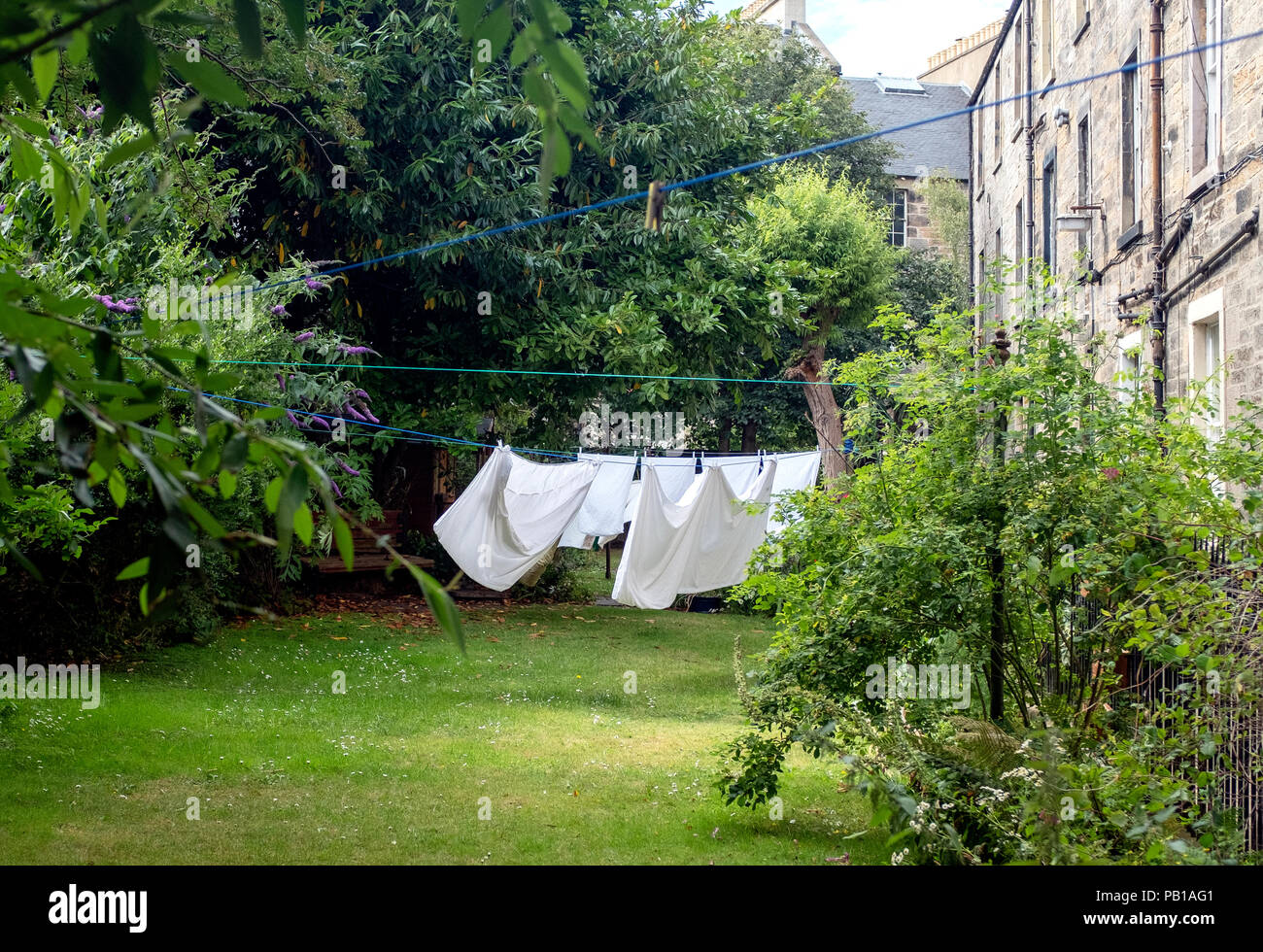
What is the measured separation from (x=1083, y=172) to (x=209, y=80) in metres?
12.9

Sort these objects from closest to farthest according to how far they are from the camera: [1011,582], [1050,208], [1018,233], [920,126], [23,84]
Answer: [23,84], [1011,582], [1050,208], [1018,233], [920,126]

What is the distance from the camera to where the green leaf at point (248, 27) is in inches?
51.0

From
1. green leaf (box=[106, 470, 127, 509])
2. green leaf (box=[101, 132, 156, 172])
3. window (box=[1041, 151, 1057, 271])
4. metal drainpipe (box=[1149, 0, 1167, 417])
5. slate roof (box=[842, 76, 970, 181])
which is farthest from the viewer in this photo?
slate roof (box=[842, 76, 970, 181])

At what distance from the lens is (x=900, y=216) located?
2955 cm

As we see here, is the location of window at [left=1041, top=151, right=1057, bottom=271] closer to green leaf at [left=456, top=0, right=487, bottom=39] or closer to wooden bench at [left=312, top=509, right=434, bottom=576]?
wooden bench at [left=312, top=509, right=434, bottom=576]

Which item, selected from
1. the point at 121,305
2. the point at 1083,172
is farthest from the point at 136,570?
the point at 1083,172

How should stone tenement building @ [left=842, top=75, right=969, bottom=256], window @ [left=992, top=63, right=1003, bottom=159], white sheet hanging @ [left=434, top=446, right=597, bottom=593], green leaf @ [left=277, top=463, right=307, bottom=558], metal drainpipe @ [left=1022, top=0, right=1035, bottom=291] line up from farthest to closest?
stone tenement building @ [left=842, top=75, right=969, bottom=256], window @ [left=992, top=63, right=1003, bottom=159], metal drainpipe @ [left=1022, top=0, right=1035, bottom=291], white sheet hanging @ [left=434, top=446, right=597, bottom=593], green leaf @ [left=277, top=463, right=307, bottom=558]

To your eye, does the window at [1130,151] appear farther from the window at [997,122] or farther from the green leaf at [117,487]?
the green leaf at [117,487]

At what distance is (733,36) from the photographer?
968 inches

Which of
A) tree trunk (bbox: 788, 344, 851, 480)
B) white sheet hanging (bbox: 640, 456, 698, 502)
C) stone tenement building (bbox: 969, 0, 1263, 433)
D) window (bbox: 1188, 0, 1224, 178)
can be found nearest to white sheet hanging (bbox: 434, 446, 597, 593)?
white sheet hanging (bbox: 640, 456, 698, 502)

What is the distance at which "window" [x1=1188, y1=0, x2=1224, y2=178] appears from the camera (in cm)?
839

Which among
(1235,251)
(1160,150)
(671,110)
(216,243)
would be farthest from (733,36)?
(1235,251)

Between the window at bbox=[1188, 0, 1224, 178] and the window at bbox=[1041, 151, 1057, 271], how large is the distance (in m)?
5.08

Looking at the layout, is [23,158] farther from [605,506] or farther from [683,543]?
[605,506]
